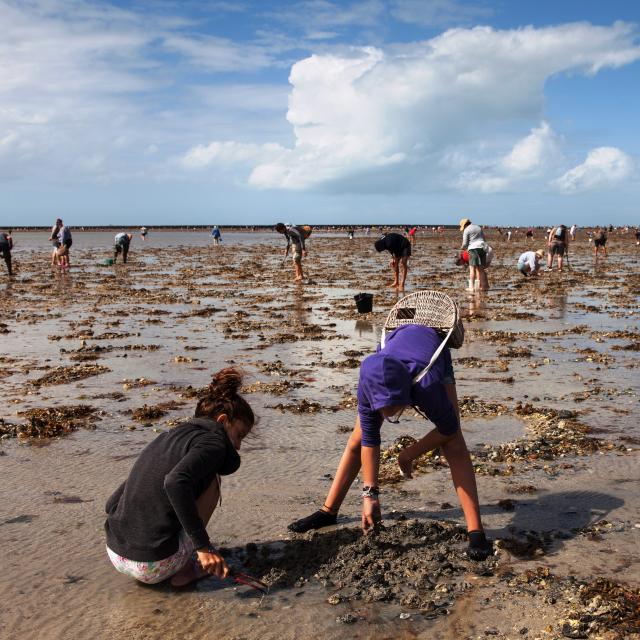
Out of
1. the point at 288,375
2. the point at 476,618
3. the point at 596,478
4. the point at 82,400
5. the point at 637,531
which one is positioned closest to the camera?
the point at 476,618

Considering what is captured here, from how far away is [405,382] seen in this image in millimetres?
3580

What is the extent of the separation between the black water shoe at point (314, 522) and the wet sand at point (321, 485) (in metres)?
0.09

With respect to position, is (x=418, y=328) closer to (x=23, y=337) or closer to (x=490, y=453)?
(x=490, y=453)

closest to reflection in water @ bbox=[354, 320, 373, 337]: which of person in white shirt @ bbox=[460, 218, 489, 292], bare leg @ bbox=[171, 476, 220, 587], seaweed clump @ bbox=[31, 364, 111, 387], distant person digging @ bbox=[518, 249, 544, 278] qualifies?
seaweed clump @ bbox=[31, 364, 111, 387]

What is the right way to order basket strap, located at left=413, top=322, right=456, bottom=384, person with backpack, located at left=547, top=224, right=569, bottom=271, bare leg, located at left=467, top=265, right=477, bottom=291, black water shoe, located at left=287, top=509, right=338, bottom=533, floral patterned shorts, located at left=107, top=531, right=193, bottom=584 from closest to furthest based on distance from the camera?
1. floral patterned shorts, located at left=107, top=531, right=193, bottom=584
2. basket strap, located at left=413, top=322, right=456, bottom=384
3. black water shoe, located at left=287, top=509, right=338, bottom=533
4. bare leg, located at left=467, top=265, right=477, bottom=291
5. person with backpack, located at left=547, top=224, right=569, bottom=271

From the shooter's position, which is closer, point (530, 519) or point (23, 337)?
point (530, 519)

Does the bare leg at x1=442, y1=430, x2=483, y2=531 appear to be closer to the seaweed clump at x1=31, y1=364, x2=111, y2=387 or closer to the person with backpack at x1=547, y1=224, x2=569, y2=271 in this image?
the seaweed clump at x1=31, y1=364, x2=111, y2=387

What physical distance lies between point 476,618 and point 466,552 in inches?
23.8

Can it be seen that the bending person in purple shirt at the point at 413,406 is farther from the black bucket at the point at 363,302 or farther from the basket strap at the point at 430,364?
the black bucket at the point at 363,302

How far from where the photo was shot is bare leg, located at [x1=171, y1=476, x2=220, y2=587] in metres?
3.56

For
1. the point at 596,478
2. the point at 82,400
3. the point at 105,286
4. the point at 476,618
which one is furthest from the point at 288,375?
the point at 105,286

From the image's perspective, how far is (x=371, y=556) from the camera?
12.7 feet

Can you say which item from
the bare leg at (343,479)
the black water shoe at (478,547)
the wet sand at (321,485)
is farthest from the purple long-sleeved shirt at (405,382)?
the wet sand at (321,485)

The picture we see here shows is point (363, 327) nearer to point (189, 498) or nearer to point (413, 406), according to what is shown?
point (413, 406)
